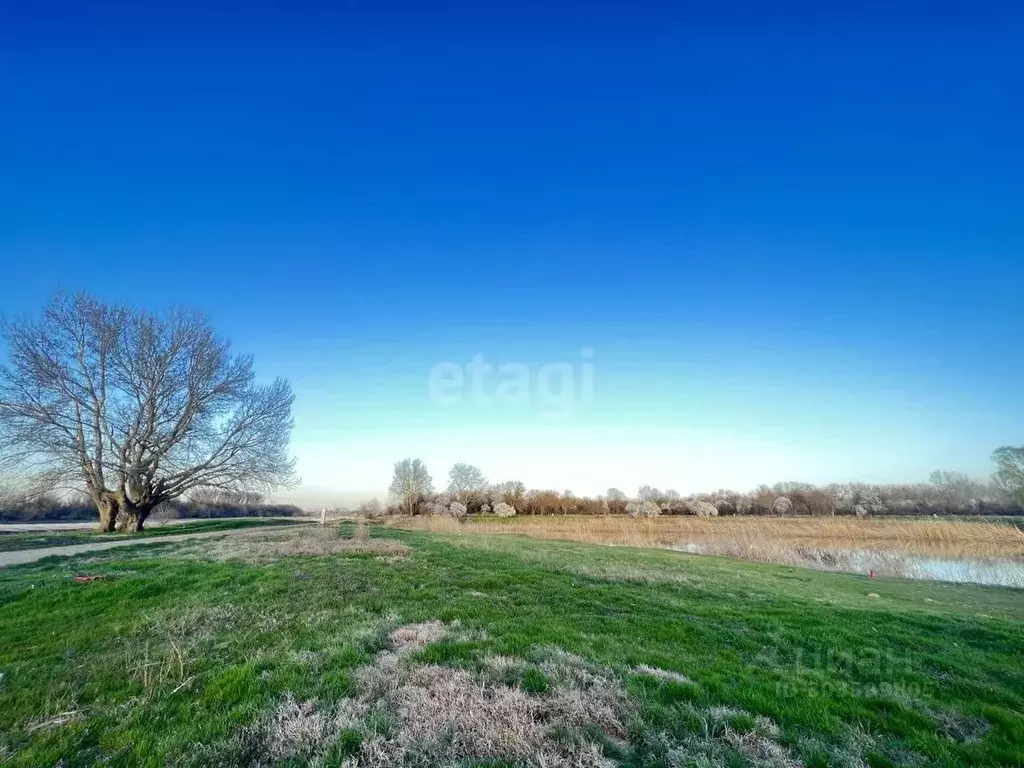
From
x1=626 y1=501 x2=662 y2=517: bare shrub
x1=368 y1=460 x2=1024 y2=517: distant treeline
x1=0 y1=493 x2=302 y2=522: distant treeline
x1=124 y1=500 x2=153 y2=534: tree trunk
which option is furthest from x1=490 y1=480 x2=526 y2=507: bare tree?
x1=124 y1=500 x2=153 y2=534: tree trunk

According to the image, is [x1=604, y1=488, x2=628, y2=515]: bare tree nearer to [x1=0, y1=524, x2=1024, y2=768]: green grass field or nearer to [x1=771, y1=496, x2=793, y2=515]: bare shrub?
[x1=771, y1=496, x2=793, y2=515]: bare shrub

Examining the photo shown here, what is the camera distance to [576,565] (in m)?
15.7

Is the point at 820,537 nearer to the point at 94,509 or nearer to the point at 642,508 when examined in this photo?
the point at 642,508

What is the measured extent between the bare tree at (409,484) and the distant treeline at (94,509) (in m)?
21.0

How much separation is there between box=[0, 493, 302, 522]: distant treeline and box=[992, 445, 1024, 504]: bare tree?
8116 cm

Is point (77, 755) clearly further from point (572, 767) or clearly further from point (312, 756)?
point (572, 767)

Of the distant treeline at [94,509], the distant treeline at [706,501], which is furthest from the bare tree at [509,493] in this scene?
the distant treeline at [94,509]

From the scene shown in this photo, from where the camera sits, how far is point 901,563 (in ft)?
74.7

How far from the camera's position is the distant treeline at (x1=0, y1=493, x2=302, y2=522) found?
1262 inches

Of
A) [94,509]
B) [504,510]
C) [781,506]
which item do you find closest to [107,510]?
[94,509]

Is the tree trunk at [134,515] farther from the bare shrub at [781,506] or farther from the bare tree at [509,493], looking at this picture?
the bare shrub at [781,506]

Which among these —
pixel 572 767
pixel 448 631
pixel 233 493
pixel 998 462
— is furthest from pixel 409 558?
pixel 998 462

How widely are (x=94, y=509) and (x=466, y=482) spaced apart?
2250 inches

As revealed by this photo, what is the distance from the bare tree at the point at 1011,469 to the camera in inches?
2083
